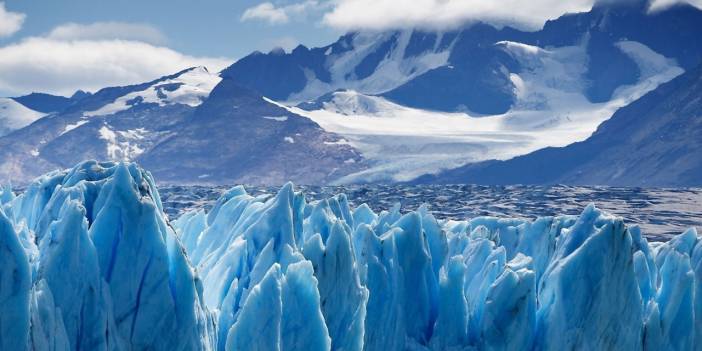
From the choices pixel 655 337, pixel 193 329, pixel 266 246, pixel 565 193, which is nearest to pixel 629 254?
pixel 655 337

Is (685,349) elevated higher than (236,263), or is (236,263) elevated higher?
(236,263)

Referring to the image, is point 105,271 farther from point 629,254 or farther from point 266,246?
point 629,254

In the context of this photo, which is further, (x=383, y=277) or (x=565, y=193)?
(x=565, y=193)

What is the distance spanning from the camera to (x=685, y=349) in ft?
93.5

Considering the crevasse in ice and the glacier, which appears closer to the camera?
the crevasse in ice

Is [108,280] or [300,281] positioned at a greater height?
[108,280]

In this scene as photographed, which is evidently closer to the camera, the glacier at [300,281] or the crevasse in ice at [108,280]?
the crevasse in ice at [108,280]

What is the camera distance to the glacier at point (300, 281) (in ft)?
59.4

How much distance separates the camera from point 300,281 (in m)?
21.3

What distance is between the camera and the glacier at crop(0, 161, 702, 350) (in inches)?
713

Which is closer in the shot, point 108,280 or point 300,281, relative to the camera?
point 108,280

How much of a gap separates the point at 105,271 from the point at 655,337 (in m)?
17.0

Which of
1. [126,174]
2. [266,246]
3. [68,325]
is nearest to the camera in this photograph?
[68,325]

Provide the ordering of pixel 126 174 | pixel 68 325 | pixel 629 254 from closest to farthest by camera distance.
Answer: pixel 68 325, pixel 126 174, pixel 629 254
